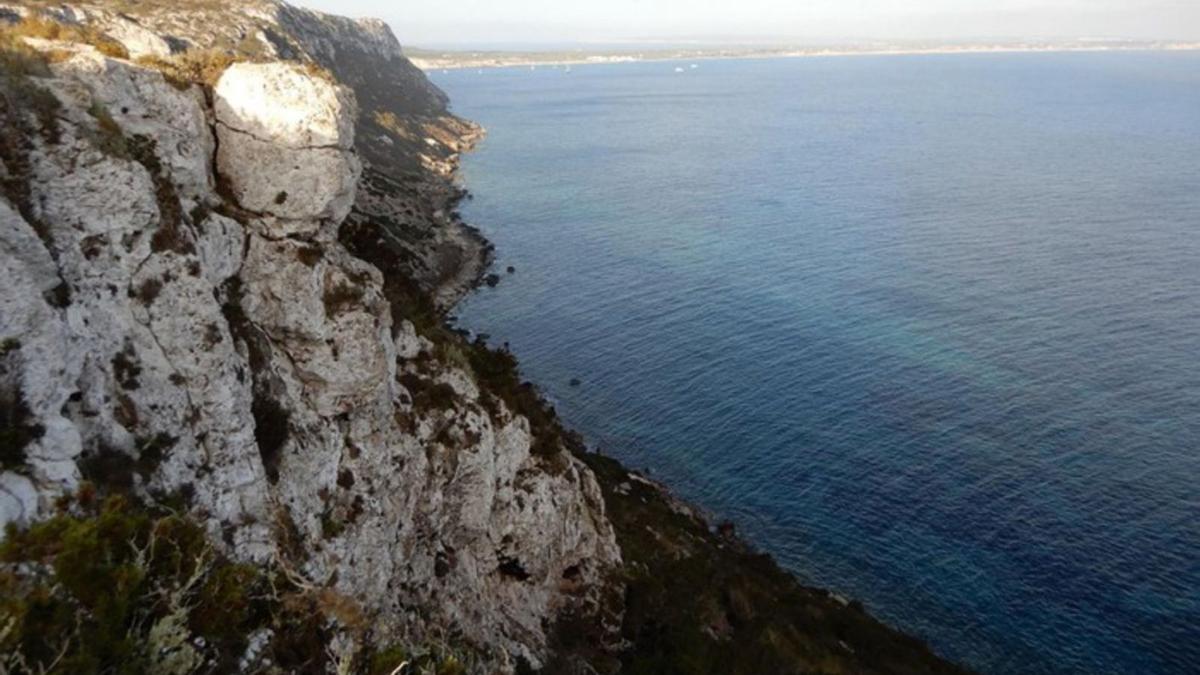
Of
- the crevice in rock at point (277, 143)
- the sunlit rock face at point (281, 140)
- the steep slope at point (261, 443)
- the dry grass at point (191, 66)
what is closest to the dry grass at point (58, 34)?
the steep slope at point (261, 443)

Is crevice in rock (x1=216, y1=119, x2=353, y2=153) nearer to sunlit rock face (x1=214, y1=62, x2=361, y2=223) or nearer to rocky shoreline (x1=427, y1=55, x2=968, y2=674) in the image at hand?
sunlit rock face (x1=214, y1=62, x2=361, y2=223)

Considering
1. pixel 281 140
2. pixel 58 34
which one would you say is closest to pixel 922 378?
pixel 281 140

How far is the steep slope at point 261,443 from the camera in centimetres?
1522

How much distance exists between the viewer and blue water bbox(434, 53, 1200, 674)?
5019 cm

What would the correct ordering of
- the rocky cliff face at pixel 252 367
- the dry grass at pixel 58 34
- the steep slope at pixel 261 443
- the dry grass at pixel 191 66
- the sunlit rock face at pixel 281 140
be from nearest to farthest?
the steep slope at pixel 261 443
the rocky cliff face at pixel 252 367
the dry grass at pixel 58 34
the dry grass at pixel 191 66
the sunlit rock face at pixel 281 140

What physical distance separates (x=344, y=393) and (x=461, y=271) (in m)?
81.6

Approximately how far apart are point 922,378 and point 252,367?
67217 millimetres

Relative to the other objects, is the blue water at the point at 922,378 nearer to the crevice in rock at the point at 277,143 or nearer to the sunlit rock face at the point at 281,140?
the sunlit rock face at the point at 281,140

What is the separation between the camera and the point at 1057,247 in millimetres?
105938

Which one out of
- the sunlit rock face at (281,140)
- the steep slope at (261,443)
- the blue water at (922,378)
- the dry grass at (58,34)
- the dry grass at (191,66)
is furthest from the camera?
the blue water at (922,378)

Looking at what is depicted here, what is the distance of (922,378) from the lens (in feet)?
243

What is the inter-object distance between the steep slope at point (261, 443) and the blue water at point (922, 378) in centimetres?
1128

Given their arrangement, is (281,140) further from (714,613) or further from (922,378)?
(922,378)

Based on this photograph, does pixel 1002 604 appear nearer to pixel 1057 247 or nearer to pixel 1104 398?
pixel 1104 398
